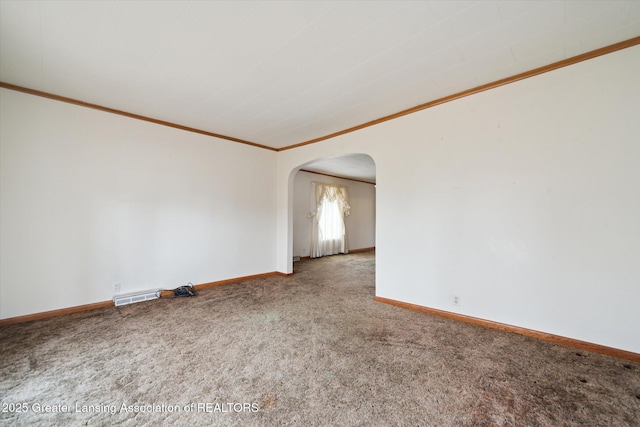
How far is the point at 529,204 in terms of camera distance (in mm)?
2398

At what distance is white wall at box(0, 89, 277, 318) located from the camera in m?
2.68

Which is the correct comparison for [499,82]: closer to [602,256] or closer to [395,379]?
[602,256]

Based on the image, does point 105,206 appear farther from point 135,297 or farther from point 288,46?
point 288,46

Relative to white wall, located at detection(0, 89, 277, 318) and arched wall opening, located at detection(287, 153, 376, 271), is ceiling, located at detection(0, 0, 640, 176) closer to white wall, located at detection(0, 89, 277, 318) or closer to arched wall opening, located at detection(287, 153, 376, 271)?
white wall, located at detection(0, 89, 277, 318)

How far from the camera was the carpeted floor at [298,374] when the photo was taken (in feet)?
4.75

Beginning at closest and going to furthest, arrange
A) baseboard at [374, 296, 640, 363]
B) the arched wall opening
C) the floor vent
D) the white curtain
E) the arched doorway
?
baseboard at [374, 296, 640, 363] → the floor vent → the arched wall opening → the arched doorway → the white curtain

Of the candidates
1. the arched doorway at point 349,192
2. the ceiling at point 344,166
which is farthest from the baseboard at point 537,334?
the ceiling at point 344,166

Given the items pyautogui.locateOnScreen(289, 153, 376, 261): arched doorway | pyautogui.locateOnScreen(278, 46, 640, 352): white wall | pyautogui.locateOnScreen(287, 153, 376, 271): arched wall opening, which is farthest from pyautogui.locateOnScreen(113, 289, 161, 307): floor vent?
pyautogui.locateOnScreen(278, 46, 640, 352): white wall

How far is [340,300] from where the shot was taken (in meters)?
3.50

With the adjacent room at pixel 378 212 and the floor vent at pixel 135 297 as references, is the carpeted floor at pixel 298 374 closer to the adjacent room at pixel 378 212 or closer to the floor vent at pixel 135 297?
the adjacent room at pixel 378 212

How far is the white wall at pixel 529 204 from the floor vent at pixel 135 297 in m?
3.26

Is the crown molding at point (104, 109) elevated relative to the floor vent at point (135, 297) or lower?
elevated

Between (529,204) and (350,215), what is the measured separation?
590 cm

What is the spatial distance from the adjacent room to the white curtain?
317 cm
